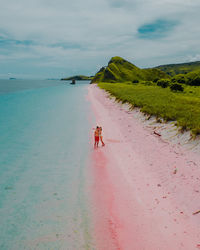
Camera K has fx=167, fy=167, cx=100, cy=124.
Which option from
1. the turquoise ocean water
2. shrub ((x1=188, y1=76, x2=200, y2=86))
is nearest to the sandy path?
the turquoise ocean water

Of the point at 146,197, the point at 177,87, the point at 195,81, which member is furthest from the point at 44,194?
the point at 195,81

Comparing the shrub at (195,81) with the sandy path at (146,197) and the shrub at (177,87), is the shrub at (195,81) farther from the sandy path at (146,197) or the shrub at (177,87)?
the sandy path at (146,197)

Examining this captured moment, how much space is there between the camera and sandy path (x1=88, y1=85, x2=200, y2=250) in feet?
19.2

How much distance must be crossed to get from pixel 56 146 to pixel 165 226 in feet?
34.9

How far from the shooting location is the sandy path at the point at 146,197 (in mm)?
5863

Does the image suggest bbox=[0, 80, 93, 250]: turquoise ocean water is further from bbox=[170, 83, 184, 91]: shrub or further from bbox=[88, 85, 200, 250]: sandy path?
bbox=[170, 83, 184, 91]: shrub

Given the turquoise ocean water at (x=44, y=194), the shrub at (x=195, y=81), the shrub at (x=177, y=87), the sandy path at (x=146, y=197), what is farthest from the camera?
the shrub at (x=195, y=81)

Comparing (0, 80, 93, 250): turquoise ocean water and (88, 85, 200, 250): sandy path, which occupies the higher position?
(88, 85, 200, 250): sandy path

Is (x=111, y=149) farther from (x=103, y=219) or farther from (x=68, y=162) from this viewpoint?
(x=103, y=219)

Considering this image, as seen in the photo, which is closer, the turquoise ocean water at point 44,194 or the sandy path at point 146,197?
the sandy path at point 146,197

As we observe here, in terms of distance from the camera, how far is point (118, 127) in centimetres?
1942

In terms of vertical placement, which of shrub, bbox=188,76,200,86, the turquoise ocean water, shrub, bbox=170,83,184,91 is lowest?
the turquoise ocean water

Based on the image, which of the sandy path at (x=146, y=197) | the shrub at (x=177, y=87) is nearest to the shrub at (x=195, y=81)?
the shrub at (x=177, y=87)

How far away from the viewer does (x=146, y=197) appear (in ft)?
26.1
